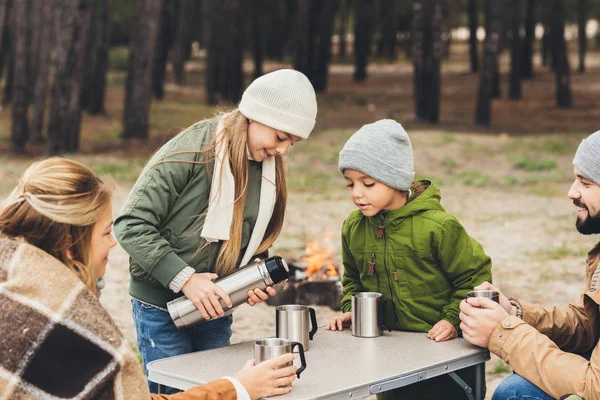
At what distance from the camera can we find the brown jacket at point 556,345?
11.0 feet

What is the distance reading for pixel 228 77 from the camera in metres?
25.9

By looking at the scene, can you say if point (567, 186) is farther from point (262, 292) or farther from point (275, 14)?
point (275, 14)

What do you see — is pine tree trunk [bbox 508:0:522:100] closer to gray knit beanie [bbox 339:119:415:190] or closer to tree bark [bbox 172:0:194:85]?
tree bark [bbox 172:0:194:85]

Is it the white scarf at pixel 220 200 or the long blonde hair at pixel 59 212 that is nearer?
the long blonde hair at pixel 59 212

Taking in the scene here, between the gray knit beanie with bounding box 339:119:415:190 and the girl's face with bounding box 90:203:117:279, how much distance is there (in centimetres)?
136

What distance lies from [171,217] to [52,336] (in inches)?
54.7

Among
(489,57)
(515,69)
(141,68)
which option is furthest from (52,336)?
(515,69)

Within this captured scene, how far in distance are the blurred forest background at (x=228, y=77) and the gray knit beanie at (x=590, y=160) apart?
6670mm

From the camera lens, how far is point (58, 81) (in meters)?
17.2

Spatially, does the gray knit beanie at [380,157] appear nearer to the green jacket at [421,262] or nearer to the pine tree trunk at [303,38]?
the green jacket at [421,262]

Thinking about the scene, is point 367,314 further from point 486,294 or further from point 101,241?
point 101,241

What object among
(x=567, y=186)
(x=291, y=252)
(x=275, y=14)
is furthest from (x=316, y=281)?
(x=275, y=14)

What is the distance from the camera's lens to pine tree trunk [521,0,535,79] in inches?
1277

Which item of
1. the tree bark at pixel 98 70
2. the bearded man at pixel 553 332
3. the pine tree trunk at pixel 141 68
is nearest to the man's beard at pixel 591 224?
the bearded man at pixel 553 332
